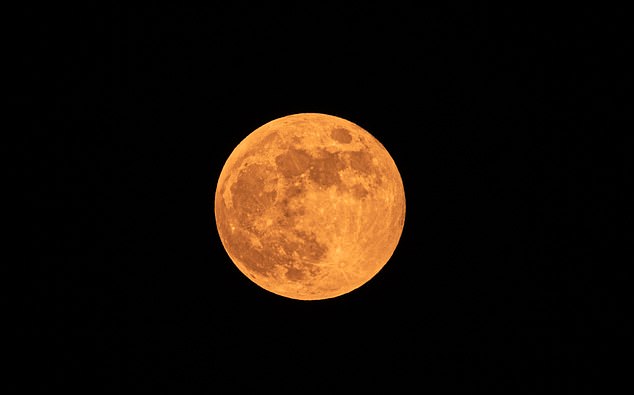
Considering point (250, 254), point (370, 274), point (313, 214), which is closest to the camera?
point (313, 214)

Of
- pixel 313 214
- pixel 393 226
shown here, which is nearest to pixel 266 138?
pixel 313 214

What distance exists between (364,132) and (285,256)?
1520 mm

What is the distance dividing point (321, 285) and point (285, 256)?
19.9 inches

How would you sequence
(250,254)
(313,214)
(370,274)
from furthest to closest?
(370,274) < (250,254) < (313,214)

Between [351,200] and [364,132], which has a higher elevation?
[364,132]

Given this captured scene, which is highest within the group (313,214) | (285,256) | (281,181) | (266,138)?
(266,138)

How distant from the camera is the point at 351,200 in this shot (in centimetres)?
355

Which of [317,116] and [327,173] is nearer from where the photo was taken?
[327,173]

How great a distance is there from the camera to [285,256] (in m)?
3.65

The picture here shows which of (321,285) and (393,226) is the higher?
(393,226)

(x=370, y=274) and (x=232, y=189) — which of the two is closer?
(x=232, y=189)

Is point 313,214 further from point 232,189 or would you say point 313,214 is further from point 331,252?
point 232,189

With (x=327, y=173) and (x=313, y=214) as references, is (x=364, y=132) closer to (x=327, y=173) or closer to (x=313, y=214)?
(x=327, y=173)

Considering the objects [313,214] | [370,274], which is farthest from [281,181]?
[370,274]
